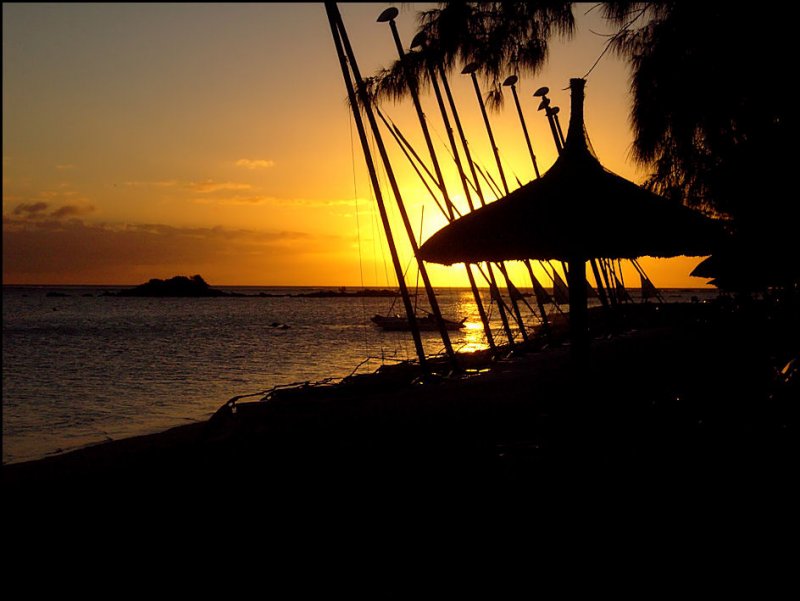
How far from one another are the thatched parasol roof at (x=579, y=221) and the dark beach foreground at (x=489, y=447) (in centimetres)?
112

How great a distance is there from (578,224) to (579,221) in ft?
0.09

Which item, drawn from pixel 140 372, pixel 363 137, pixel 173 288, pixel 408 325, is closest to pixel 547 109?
pixel 363 137

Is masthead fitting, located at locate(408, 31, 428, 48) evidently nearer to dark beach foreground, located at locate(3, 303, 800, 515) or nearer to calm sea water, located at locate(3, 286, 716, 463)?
dark beach foreground, located at locate(3, 303, 800, 515)

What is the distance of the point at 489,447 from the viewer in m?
7.23

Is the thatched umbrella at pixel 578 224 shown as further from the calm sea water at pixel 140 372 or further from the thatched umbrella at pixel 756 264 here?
the calm sea water at pixel 140 372

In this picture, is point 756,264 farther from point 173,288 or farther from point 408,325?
point 173,288

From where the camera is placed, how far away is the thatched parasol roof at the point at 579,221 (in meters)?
5.46

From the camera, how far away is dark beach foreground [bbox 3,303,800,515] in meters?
5.40

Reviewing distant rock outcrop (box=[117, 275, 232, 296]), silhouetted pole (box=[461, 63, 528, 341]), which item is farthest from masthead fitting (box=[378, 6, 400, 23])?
distant rock outcrop (box=[117, 275, 232, 296])

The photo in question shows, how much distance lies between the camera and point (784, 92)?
8.36m

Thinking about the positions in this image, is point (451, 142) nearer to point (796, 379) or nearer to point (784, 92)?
point (784, 92)

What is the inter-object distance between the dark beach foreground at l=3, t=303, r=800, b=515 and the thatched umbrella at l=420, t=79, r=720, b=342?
3.39 feet

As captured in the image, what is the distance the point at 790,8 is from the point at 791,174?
8.71 ft

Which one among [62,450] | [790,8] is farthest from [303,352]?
[790,8]
